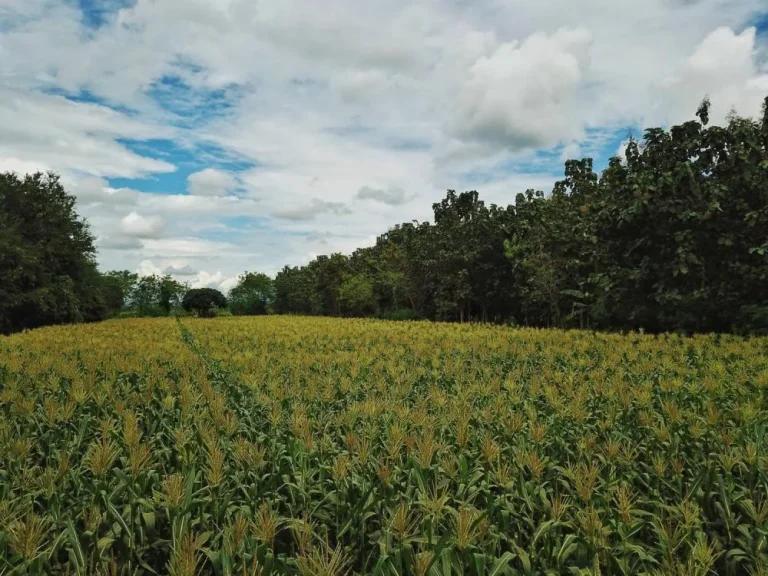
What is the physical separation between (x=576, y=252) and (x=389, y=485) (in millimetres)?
23591

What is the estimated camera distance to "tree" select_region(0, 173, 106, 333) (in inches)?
1057

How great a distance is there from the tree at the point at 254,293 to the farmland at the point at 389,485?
70134 millimetres

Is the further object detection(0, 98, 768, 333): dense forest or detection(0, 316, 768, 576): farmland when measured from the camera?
detection(0, 98, 768, 333): dense forest

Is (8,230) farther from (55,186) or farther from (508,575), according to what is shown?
(508,575)

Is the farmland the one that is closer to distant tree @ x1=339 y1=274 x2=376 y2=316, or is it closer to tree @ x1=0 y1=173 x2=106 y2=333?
tree @ x1=0 y1=173 x2=106 y2=333

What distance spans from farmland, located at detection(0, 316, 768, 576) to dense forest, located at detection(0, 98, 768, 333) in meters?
12.0

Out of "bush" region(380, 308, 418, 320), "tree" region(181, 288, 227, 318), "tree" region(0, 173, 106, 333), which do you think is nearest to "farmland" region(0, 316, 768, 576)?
"tree" region(0, 173, 106, 333)

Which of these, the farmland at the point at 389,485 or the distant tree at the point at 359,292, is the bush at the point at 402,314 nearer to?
the distant tree at the point at 359,292

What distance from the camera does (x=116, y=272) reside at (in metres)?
82.2

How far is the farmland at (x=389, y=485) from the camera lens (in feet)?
7.24

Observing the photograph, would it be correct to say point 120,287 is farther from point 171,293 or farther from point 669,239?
point 669,239

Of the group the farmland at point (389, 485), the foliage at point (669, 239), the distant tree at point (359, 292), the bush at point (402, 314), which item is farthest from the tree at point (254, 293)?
the farmland at point (389, 485)

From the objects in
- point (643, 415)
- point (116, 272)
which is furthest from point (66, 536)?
point (116, 272)

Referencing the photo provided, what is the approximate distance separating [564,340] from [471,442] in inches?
376
